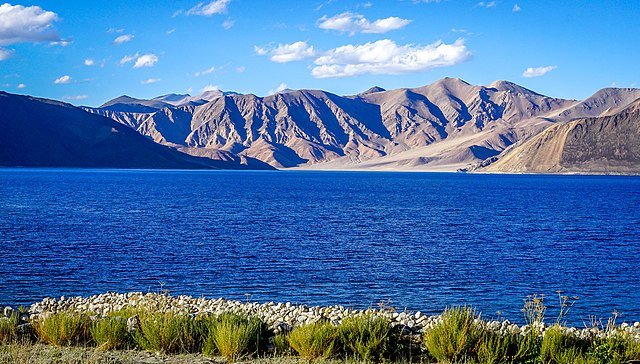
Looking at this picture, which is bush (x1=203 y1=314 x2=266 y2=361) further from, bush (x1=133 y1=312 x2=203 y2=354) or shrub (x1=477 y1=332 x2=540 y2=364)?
shrub (x1=477 y1=332 x2=540 y2=364)

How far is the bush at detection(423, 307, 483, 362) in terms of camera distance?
43.6 feet

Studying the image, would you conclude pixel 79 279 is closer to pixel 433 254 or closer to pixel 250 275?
pixel 250 275

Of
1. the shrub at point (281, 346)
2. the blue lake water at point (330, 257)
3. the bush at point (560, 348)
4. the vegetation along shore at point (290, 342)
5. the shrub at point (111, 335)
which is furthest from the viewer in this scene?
the blue lake water at point (330, 257)

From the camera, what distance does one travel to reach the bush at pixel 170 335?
1394 cm

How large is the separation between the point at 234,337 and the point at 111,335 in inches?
110

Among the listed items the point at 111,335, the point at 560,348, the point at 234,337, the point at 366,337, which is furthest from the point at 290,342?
the point at 560,348

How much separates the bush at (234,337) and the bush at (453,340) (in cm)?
357

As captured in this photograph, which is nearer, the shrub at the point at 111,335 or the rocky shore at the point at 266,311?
the shrub at the point at 111,335

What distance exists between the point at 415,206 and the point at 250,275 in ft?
205

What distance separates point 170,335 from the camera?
14.0 m

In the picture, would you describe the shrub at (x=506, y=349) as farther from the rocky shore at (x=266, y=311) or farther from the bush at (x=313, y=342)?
the bush at (x=313, y=342)

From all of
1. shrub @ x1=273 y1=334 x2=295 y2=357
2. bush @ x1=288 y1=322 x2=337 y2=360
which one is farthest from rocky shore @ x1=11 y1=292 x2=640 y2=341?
bush @ x1=288 y1=322 x2=337 y2=360

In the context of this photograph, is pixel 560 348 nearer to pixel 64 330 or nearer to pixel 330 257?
pixel 64 330

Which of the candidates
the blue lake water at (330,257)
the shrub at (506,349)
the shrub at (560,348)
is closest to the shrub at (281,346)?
the shrub at (506,349)
